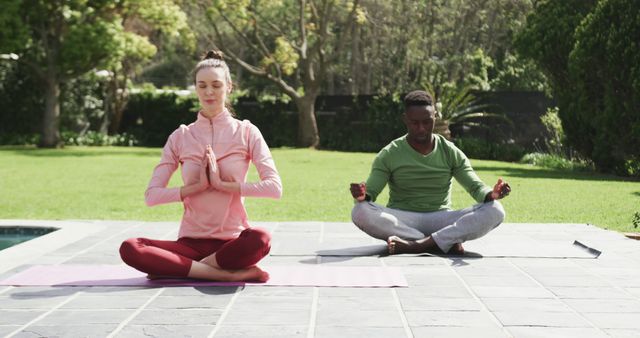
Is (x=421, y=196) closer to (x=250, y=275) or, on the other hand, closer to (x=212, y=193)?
(x=250, y=275)

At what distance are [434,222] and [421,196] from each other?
0.81 feet

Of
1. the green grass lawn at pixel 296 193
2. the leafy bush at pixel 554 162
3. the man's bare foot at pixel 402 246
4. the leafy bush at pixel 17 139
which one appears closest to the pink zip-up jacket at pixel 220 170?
the man's bare foot at pixel 402 246

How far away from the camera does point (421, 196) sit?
7000 millimetres

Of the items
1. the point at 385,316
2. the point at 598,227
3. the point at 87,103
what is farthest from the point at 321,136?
the point at 385,316

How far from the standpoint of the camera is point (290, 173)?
16.7m

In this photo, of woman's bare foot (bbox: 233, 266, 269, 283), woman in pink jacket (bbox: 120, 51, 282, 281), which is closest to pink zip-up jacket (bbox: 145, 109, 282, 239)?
woman in pink jacket (bbox: 120, 51, 282, 281)

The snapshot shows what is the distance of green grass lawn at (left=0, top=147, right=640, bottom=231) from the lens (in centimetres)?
1009

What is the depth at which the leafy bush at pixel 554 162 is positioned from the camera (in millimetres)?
18062

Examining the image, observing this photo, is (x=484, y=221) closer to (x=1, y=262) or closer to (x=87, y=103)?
(x=1, y=262)

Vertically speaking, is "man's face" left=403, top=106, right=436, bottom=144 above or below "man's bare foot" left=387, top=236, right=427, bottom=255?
above

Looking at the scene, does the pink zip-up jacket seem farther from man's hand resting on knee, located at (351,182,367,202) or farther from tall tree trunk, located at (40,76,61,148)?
tall tree trunk, located at (40,76,61,148)

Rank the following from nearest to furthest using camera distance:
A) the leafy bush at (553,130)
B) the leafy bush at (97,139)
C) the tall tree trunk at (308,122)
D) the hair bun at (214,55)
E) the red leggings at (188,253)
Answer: the red leggings at (188,253)
the hair bun at (214,55)
the leafy bush at (553,130)
the tall tree trunk at (308,122)
the leafy bush at (97,139)

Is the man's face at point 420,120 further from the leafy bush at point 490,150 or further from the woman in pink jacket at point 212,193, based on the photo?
the leafy bush at point 490,150

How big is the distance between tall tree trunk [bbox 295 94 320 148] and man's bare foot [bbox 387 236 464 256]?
20022 mm
